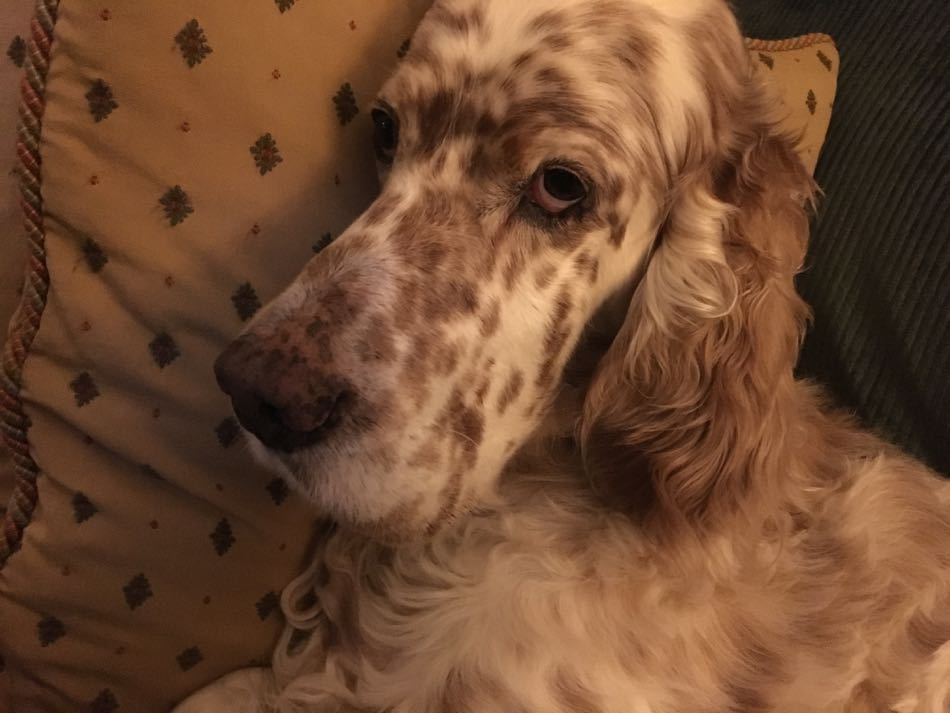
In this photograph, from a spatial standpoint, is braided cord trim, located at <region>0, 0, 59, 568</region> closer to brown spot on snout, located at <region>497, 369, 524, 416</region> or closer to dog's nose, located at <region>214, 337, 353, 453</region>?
dog's nose, located at <region>214, 337, 353, 453</region>

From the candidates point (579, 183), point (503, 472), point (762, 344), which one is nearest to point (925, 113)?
point (762, 344)

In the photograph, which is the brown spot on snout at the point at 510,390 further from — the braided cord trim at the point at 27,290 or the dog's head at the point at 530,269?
the braided cord trim at the point at 27,290

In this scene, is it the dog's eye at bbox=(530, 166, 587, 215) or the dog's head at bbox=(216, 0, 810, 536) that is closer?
the dog's head at bbox=(216, 0, 810, 536)

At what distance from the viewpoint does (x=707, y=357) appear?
1.25m

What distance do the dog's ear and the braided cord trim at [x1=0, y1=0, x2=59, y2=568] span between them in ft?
2.60

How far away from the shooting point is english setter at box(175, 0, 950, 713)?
1107 mm

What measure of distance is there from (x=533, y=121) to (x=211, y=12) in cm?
46

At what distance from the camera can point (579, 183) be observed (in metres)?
1.14

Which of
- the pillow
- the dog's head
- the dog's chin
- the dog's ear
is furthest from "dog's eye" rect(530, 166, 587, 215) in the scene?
the dog's chin

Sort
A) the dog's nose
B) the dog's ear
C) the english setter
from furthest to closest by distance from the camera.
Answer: the dog's ear, the english setter, the dog's nose

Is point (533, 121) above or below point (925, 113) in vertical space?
above

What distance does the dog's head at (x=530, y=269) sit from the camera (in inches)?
40.0

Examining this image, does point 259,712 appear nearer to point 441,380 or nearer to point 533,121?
point 441,380

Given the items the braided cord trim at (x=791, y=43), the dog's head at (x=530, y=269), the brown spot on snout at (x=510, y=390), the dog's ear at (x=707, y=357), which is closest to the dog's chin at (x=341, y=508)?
the dog's head at (x=530, y=269)
